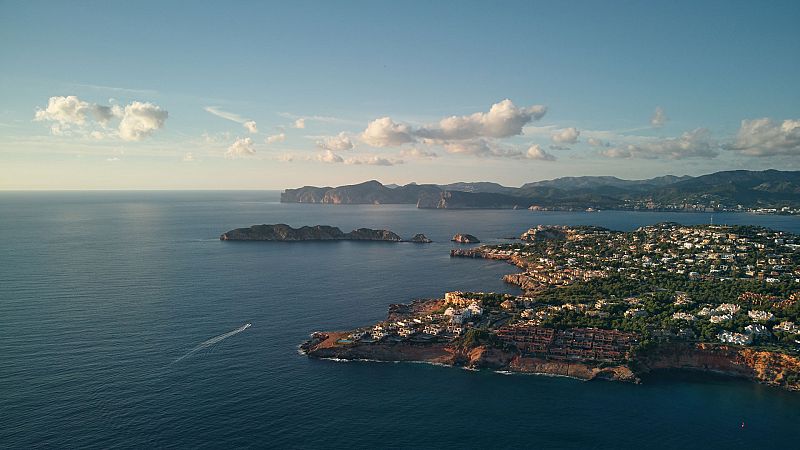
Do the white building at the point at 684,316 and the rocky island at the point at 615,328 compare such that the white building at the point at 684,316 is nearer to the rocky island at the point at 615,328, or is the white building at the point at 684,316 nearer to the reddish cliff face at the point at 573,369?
the rocky island at the point at 615,328

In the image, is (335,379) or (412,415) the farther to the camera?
(335,379)

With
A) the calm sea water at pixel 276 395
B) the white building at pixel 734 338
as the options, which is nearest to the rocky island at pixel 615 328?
the white building at pixel 734 338

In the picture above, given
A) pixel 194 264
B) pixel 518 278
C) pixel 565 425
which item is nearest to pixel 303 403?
pixel 565 425

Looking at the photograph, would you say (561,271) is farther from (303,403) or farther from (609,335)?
(303,403)

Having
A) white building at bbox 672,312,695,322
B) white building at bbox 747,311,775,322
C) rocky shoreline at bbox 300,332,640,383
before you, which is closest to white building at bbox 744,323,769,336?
white building at bbox 747,311,775,322

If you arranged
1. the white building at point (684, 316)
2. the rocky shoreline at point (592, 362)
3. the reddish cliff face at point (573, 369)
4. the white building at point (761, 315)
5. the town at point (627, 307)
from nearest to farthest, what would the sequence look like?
the rocky shoreline at point (592, 362)
the reddish cliff face at point (573, 369)
the town at point (627, 307)
the white building at point (761, 315)
the white building at point (684, 316)

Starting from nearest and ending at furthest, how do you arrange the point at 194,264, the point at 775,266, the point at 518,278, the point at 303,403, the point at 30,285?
the point at 303,403, the point at 30,285, the point at 775,266, the point at 518,278, the point at 194,264
